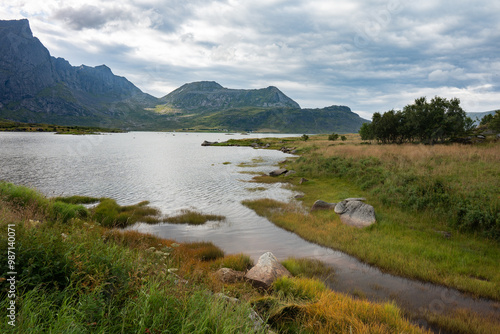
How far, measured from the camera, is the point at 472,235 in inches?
533

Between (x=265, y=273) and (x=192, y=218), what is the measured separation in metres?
11.2

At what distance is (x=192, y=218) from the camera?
19359 mm

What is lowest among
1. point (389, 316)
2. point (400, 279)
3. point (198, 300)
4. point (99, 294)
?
point (400, 279)

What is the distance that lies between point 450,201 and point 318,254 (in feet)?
34.1

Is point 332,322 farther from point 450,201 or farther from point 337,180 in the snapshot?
point 337,180

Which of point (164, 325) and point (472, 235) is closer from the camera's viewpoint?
point (164, 325)

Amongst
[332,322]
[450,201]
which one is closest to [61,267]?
[332,322]

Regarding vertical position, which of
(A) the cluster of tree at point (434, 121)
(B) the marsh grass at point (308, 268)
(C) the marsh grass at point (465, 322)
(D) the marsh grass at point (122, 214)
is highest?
(A) the cluster of tree at point (434, 121)

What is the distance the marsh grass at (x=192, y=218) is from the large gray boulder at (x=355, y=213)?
9433 millimetres

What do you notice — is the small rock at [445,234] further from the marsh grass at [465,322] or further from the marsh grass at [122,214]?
the marsh grass at [122,214]

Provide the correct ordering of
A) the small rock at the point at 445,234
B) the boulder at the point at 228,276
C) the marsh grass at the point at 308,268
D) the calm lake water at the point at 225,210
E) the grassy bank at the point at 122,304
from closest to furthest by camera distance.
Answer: the grassy bank at the point at 122,304 → the calm lake water at the point at 225,210 → the boulder at the point at 228,276 → the marsh grass at the point at 308,268 → the small rock at the point at 445,234

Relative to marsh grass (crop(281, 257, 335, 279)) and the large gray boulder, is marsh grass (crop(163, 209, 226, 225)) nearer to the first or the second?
marsh grass (crop(281, 257, 335, 279))

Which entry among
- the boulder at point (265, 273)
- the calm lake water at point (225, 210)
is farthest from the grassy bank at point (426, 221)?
the boulder at point (265, 273)

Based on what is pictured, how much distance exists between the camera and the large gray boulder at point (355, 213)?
1666 centimetres
